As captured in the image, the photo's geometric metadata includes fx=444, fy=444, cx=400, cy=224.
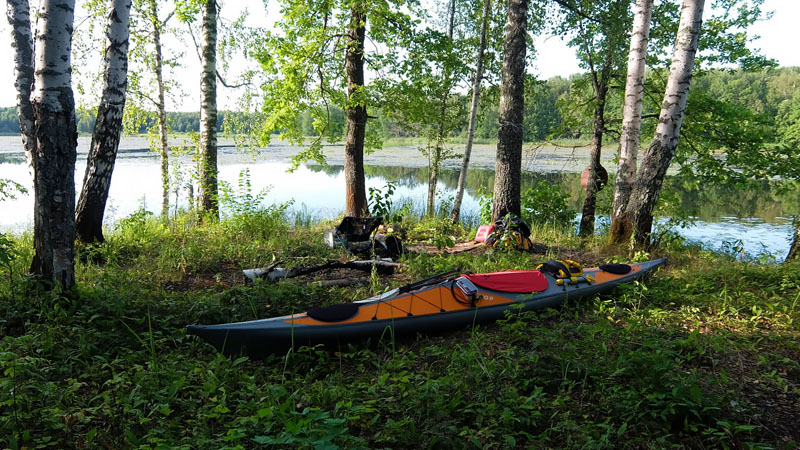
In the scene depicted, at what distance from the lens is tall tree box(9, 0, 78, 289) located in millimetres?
3307

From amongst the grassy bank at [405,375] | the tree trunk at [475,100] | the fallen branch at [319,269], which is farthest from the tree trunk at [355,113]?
the grassy bank at [405,375]

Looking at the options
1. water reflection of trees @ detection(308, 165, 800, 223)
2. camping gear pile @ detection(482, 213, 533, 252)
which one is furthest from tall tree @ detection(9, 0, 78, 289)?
water reflection of trees @ detection(308, 165, 800, 223)

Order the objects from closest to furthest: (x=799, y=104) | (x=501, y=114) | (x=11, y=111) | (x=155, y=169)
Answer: (x=501, y=114)
(x=155, y=169)
(x=799, y=104)
(x=11, y=111)

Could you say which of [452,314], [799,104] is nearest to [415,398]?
[452,314]

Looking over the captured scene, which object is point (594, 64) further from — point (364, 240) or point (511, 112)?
point (364, 240)

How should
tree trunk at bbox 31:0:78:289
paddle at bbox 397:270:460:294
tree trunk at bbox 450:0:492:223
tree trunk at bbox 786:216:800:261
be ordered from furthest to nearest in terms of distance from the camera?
tree trunk at bbox 450:0:492:223, tree trunk at bbox 786:216:800:261, paddle at bbox 397:270:460:294, tree trunk at bbox 31:0:78:289

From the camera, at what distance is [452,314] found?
3658mm

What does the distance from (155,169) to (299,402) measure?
68.2 feet

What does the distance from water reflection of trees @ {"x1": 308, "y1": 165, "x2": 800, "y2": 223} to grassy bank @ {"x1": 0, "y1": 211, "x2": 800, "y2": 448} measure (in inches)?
244

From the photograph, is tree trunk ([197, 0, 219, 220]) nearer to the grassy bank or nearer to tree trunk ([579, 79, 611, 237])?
the grassy bank

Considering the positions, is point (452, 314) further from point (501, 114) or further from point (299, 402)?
point (501, 114)

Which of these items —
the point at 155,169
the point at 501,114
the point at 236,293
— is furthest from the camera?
the point at 155,169

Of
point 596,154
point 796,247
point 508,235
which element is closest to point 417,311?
point 508,235

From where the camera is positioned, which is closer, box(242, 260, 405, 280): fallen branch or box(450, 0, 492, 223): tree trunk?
box(242, 260, 405, 280): fallen branch
